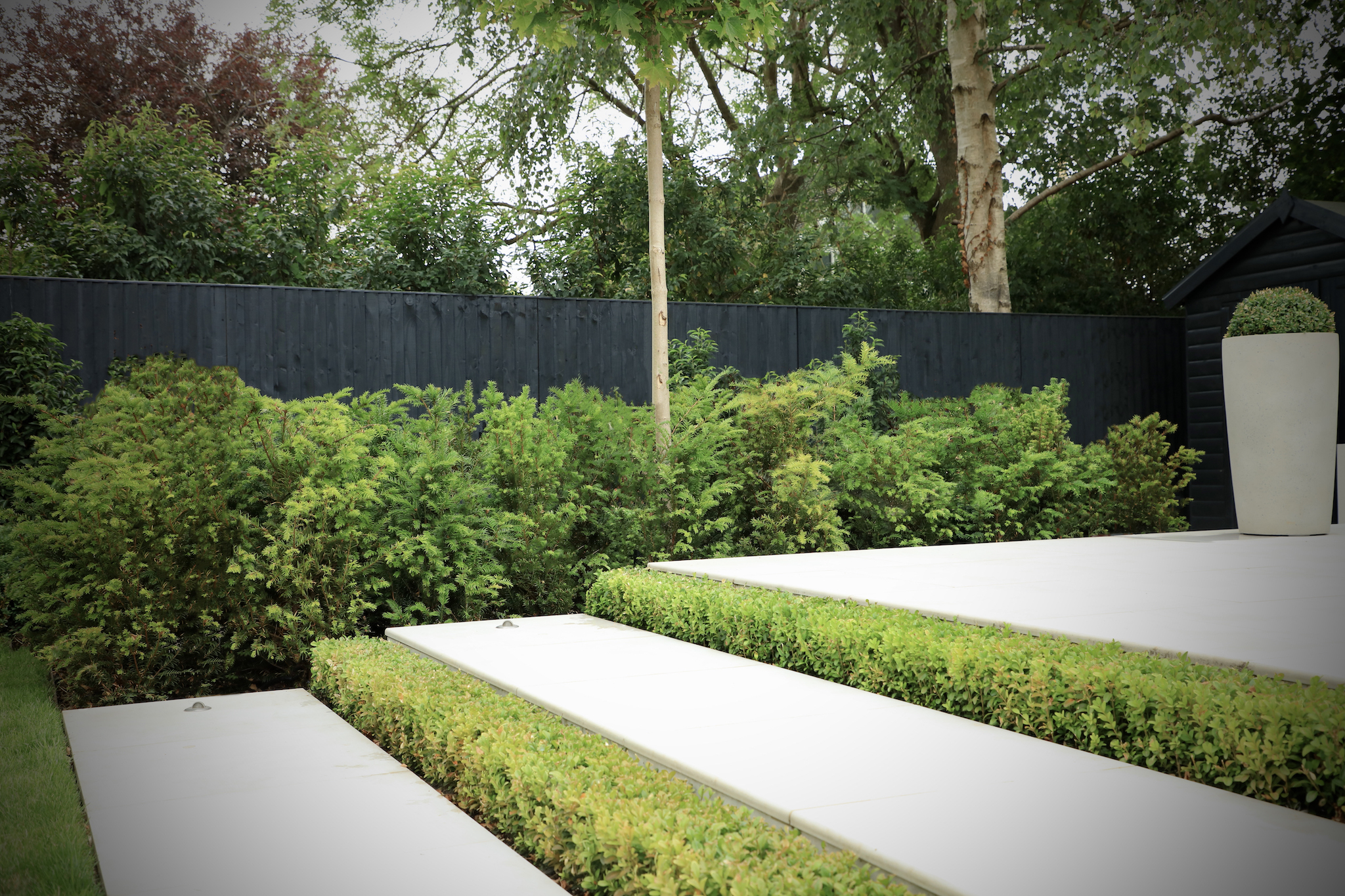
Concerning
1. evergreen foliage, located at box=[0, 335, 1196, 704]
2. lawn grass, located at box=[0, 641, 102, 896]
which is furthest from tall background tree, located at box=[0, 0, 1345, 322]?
lawn grass, located at box=[0, 641, 102, 896]

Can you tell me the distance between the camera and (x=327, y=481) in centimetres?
580

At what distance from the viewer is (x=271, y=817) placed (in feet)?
10.3

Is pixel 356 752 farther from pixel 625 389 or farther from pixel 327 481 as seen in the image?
pixel 625 389

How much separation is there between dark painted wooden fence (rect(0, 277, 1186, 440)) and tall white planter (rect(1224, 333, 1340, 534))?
3310 millimetres

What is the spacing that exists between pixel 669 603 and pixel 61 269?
27.4ft

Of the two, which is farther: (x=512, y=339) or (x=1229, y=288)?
(x=1229, y=288)

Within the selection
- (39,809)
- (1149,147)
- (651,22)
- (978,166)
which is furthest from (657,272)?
(1149,147)

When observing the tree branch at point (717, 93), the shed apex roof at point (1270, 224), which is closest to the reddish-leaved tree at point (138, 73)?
the tree branch at point (717, 93)

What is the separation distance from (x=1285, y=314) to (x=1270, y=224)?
3978 millimetres

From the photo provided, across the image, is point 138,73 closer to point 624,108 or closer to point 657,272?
point 624,108

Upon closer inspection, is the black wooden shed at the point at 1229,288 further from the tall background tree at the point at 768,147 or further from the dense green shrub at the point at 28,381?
the dense green shrub at the point at 28,381

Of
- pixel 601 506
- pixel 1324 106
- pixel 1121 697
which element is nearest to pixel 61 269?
pixel 601 506

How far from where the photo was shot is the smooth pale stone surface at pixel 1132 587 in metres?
3.77

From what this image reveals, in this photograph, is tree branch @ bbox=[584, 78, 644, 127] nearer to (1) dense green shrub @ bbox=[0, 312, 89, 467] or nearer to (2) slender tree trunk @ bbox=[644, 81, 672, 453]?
(2) slender tree trunk @ bbox=[644, 81, 672, 453]
